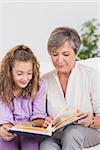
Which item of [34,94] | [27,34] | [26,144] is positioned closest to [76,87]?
[34,94]

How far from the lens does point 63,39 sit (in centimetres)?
194

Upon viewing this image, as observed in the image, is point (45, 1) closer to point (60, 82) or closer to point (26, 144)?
point (60, 82)

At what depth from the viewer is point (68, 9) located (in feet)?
11.2

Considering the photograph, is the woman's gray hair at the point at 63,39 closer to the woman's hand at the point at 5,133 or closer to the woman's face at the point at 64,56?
the woman's face at the point at 64,56

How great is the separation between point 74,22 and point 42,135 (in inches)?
72.1

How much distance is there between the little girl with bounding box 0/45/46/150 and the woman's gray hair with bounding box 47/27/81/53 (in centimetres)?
13

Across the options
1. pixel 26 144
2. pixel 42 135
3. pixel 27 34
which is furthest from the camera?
pixel 27 34

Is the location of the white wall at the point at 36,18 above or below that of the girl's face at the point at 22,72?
above

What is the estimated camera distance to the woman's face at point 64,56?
76.2 inches

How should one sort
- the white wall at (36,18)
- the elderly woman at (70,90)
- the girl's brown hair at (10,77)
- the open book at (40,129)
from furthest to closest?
the white wall at (36,18)
the girl's brown hair at (10,77)
the elderly woman at (70,90)
the open book at (40,129)

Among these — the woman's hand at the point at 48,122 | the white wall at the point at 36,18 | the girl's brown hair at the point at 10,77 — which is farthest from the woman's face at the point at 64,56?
the white wall at the point at 36,18

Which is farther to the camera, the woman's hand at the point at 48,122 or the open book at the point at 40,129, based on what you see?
the woman's hand at the point at 48,122

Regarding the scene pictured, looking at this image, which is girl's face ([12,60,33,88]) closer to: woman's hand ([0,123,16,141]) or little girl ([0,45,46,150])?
little girl ([0,45,46,150])

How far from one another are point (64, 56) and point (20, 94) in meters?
0.29
